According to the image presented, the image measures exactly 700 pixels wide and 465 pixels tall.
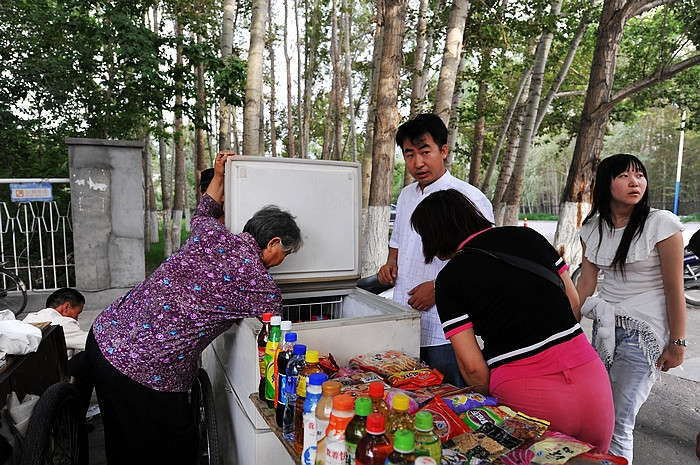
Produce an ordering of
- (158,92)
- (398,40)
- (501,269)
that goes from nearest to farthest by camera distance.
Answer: (501,269) < (398,40) < (158,92)

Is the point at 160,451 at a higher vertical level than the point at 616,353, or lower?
lower

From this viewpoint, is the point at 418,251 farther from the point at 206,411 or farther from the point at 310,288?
the point at 206,411

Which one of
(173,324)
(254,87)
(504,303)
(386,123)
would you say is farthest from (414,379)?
(254,87)

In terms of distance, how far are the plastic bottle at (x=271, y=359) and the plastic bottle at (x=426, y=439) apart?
2.32ft

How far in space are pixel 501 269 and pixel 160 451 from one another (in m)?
1.86

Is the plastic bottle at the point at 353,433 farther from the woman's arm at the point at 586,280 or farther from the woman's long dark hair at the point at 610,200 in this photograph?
the woman's arm at the point at 586,280

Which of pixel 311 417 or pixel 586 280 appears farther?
pixel 586 280

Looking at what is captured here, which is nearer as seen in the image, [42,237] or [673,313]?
[673,313]

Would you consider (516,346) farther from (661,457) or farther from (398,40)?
(398,40)

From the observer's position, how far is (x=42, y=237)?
6094 mm

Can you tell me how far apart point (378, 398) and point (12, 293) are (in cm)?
620

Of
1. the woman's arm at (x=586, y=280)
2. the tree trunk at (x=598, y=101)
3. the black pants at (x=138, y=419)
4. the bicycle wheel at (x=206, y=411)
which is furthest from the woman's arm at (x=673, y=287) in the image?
the tree trunk at (x=598, y=101)

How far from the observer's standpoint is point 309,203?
2.72 m

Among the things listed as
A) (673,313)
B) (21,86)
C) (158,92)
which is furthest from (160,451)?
(21,86)
